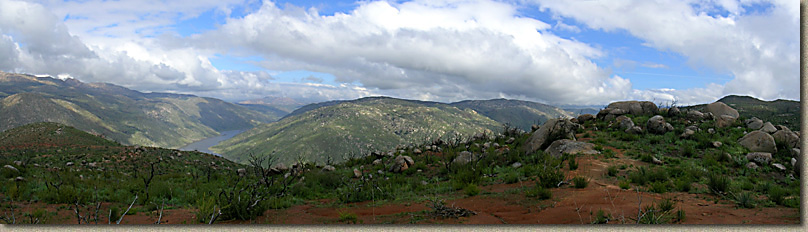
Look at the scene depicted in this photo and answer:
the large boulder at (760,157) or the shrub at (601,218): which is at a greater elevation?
the large boulder at (760,157)

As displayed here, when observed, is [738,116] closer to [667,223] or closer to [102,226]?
[667,223]

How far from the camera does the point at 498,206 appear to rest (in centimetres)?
575

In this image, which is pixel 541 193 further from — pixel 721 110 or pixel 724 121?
pixel 721 110

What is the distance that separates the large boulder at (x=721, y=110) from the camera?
15.7 m

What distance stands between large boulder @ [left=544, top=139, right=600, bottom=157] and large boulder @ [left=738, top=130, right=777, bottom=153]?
489 cm

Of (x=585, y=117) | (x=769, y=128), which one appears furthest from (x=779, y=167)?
(x=585, y=117)

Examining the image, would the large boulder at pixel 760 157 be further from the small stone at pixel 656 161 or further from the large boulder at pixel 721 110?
the large boulder at pixel 721 110

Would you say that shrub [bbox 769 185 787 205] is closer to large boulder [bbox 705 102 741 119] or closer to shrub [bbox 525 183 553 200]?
shrub [bbox 525 183 553 200]

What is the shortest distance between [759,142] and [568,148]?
6076 mm

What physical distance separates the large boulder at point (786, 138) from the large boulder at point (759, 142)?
11.0 inches

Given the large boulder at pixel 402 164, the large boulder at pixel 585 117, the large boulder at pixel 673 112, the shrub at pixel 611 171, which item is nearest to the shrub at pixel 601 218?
the shrub at pixel 611 171

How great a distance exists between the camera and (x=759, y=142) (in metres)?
10.7

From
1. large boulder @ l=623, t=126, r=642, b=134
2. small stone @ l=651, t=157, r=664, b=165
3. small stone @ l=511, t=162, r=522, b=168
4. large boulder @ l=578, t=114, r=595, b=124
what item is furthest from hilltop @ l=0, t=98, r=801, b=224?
large boulder @ l=578, t=114, r=595, b=124

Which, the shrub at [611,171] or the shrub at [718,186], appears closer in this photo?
the shrub at [718,186]
